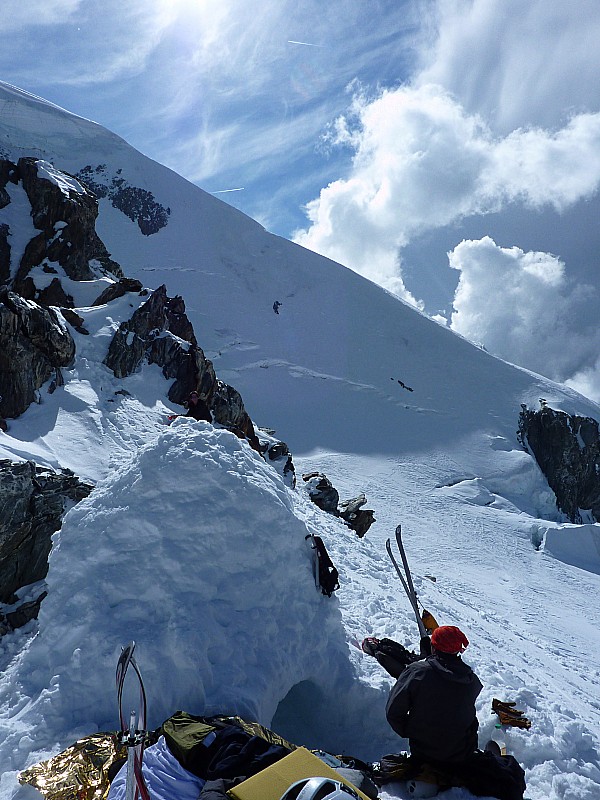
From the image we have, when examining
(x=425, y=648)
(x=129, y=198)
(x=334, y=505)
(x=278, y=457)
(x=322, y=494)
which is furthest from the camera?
(x=129, y=198)

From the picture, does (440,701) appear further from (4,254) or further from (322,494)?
(4,254)

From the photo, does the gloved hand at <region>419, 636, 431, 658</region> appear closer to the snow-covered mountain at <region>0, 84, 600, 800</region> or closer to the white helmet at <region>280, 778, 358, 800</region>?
the snow-covered mountain at <region>0, 84, 600, 800</region>

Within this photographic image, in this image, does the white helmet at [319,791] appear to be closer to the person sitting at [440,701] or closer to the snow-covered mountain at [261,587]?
the person sitting at [440,701]

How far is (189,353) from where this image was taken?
2031cm

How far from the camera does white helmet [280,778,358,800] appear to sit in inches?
99.8

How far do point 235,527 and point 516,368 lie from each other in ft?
190

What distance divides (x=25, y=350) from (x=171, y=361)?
7120 mm

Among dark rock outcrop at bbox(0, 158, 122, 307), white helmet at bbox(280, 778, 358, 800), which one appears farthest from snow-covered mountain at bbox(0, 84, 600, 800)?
white helmet at bbox(280, 778, 358, 800)

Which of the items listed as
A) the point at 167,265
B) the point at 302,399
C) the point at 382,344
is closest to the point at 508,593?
the point at 302,399

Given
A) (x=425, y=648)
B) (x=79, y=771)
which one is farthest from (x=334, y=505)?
(x=79, y=771)

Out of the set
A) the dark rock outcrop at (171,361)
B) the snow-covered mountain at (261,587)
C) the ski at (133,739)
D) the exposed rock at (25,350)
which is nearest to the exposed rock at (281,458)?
the dark rock outcrop at (171,361)

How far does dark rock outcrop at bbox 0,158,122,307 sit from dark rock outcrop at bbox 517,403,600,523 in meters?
38.2

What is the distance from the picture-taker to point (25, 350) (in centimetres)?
1273

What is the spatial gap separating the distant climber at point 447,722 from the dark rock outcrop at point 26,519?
6.52 meters
